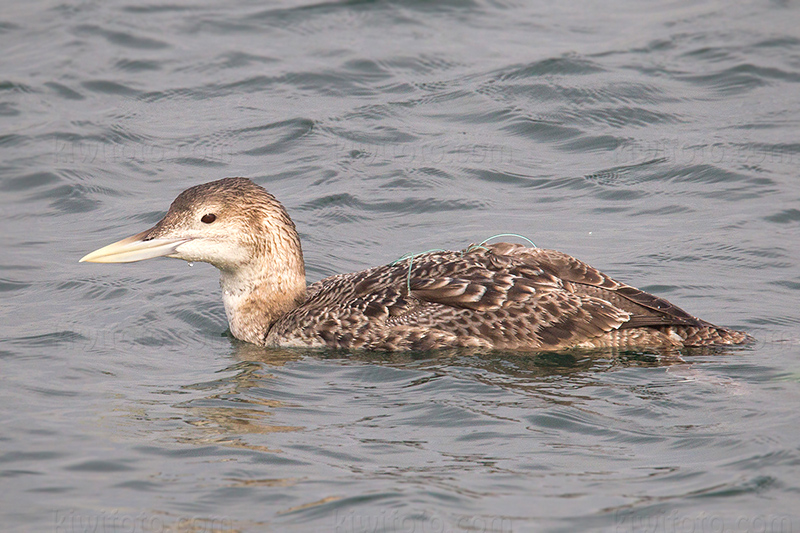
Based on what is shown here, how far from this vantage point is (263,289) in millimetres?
7566

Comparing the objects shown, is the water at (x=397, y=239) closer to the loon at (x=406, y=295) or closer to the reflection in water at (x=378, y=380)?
the reflection in water at (x=378, y=380)

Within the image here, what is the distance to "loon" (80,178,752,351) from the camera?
6816 millimetres

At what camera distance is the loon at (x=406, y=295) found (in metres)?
6.82

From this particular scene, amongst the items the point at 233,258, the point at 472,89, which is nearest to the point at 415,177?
the point at 472,89

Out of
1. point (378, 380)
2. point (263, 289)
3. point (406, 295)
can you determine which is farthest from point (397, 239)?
point (378, 380)

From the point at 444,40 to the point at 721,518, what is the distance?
968cm

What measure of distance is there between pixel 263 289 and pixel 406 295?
109 centimetres

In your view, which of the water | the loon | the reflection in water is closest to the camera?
the water

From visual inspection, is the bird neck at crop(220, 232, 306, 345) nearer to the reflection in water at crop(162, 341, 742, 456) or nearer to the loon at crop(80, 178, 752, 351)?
the loon at crop(80, 178, 752, 351)

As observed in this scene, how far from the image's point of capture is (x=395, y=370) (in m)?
6.77

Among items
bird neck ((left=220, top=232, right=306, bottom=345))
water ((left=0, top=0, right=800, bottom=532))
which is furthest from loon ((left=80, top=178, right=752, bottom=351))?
water ((left=0, top=0, right=800, bottom=532))

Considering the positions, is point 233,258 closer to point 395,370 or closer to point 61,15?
point 395,370

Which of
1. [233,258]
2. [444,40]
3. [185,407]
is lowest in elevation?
[185,407]

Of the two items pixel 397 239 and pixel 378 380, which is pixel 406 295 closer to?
pixel 378 380
